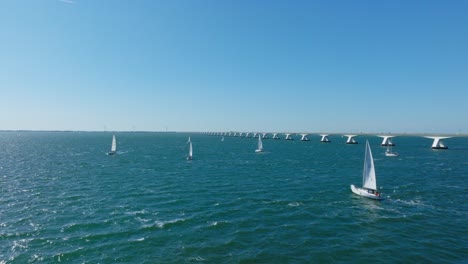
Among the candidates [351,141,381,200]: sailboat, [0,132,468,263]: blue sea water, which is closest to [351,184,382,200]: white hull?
[351,141,381,200]: sailboat

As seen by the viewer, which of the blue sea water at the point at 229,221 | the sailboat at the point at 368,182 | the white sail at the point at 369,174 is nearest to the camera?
the blue sea water at the point at 229,221

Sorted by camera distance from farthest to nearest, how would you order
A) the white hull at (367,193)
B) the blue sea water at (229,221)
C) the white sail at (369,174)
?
the white sail at (369,174), the white hull at (367,193), the blue sea water at (229,221)

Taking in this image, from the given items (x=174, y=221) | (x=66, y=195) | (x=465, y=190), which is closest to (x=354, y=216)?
(x=174, y=221)

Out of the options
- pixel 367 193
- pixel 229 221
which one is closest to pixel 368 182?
pixel 367 193

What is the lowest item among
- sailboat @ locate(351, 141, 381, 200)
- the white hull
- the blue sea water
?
the blue sea water

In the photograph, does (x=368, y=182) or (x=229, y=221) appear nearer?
(x=229, y=221)

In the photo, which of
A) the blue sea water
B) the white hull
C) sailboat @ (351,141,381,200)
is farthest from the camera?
sailboat @ (351,141,381,200)

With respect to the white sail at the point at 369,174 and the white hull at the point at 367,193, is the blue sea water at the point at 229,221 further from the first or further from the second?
the white sail at the point at 369,174

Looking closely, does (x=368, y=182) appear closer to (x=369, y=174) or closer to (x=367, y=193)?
(x=369, y=174)

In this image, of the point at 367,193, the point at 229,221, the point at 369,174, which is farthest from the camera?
the point at 369,174

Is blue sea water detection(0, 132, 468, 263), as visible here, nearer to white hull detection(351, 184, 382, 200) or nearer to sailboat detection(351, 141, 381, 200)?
white hull detection(351, 184, 382, 200)

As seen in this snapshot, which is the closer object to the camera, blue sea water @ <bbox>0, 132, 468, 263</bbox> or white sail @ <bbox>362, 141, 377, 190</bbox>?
blue sea water @ <bbox>0, 132, 468, 263</bbox>

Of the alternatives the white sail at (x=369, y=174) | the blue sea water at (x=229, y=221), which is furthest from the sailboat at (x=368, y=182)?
the blue sea water at (x=229, y=221)
